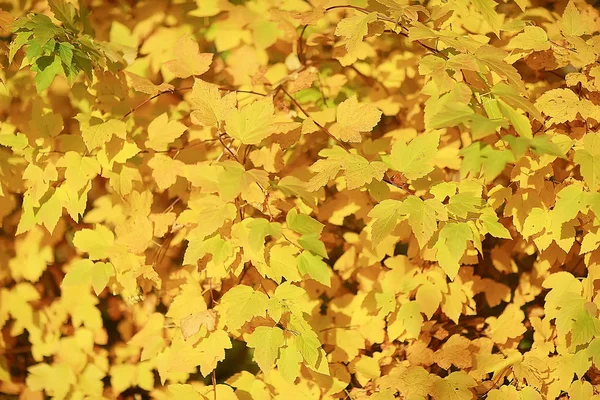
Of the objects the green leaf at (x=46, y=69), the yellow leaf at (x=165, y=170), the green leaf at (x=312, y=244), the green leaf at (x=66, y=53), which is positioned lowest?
the green leaf at (x=312, y=244)

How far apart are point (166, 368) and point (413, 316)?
76cm

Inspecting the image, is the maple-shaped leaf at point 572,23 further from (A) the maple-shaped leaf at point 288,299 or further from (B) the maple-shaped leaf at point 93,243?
(B) the maple-shaped leaf at point 93,243

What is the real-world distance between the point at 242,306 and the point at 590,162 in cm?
91

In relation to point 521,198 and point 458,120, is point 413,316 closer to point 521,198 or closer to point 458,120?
point 521,198

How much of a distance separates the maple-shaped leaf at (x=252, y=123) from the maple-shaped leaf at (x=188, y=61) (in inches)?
12.0

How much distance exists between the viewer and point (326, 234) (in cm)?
210

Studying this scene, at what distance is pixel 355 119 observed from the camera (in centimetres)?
157

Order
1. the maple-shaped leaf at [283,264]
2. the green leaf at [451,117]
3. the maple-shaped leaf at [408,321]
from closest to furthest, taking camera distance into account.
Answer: the green leaf at [451,117] → the maple-shaped leaf at [283,264] → the maple-shaped leaf at [408,321]

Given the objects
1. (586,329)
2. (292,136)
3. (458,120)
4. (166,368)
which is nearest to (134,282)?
(166,368)

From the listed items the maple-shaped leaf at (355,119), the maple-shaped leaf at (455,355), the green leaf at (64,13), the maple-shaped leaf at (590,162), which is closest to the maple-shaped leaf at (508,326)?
the maple-shaped leaf at (455,355)

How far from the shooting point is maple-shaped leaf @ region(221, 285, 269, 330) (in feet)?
4.63

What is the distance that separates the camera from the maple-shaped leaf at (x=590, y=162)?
1426mm

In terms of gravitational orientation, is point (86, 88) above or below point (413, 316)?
above

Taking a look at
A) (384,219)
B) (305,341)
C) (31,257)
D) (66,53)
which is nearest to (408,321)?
(305,341)
